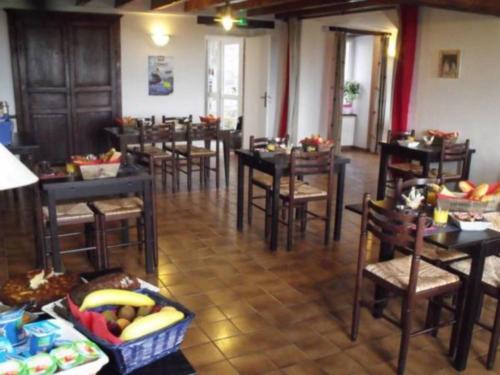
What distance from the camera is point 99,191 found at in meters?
3.35

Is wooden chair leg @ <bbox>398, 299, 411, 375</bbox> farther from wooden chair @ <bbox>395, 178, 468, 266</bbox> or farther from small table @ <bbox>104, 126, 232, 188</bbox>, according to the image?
small table @ <bbox>104, 126, 232, 188</bbox>

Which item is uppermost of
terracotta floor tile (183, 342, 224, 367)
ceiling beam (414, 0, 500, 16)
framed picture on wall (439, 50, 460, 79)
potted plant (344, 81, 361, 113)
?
ceiling beam (414, 0, 500, 16)

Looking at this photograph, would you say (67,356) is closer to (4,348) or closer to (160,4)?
(4,348)

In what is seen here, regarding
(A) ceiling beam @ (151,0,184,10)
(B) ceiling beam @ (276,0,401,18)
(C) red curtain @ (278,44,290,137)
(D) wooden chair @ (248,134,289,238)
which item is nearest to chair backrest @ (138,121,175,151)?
(D) wooden chair @ (248,134,289,238)

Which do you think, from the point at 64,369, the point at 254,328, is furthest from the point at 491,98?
the point at 64,369

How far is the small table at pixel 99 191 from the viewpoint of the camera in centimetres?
321

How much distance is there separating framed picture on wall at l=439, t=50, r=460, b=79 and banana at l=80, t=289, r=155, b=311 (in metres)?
5.42

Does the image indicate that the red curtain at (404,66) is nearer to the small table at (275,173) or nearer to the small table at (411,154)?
the small table at (411,154)

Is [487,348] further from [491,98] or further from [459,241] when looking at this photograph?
[491,98]

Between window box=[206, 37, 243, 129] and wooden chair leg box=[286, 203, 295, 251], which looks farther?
window box=[206, 37, 243, 129]

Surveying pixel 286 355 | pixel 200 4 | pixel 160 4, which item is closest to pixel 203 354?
pixel 286 355

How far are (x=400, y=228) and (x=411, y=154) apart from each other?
3071mm

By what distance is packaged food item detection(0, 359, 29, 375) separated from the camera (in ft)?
4.03

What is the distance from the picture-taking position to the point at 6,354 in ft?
4.27
